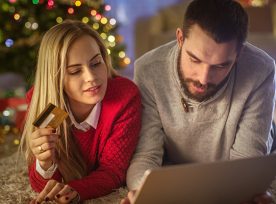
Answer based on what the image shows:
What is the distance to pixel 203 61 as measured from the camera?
133 centimetres

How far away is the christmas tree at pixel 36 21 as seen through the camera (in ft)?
8.37

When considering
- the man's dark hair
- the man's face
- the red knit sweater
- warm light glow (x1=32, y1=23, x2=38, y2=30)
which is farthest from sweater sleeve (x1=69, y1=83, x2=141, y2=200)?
warm light glow (x1=32, y1=23, x2=38, y2=30)

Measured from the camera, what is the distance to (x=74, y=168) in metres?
1.48

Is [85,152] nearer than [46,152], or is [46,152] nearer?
[46,152]

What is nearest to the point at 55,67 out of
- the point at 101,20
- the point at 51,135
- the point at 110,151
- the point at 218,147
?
the point at 51,135

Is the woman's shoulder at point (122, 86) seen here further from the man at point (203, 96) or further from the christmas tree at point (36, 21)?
the christmas tree at point (36, 21)

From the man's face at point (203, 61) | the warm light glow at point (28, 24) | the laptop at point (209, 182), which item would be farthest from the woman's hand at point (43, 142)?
the warm light glow at point (28, 24)

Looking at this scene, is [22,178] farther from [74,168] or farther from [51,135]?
[51,135]

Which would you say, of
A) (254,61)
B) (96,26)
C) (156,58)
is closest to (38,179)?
(156,58)

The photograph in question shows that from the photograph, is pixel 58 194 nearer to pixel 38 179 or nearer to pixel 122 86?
pixel 38 179

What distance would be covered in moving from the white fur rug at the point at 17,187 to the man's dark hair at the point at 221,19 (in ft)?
1.90

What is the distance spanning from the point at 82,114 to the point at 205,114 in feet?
1.34

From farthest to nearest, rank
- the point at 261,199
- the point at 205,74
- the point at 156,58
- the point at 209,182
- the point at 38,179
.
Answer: the point at 156,58 < the point at 38,179 < the point at 205,74 < the point at 261,199 < the point at 209,182

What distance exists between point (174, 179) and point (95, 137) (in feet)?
1.71
